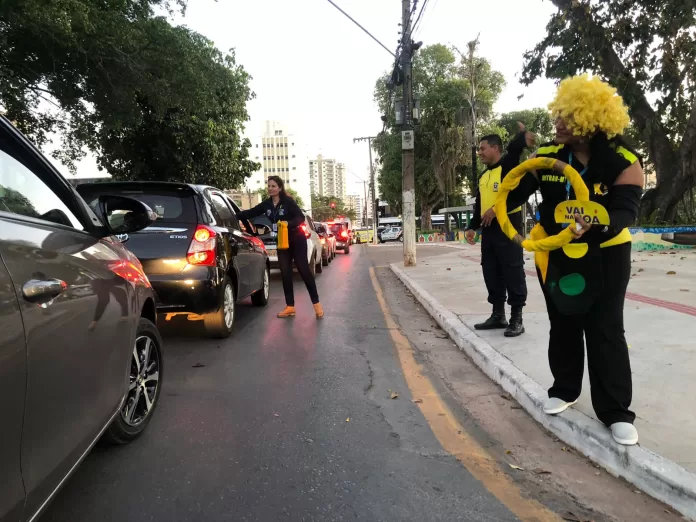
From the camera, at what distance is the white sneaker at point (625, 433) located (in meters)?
2.57

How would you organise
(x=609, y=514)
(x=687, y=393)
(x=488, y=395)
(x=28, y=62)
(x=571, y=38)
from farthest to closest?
(x=571, y=38) < (x=28, y=62) < (x=488, y=395) < (x=687, y=393) < (x=609, y=514)

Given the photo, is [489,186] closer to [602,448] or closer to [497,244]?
[497,244]

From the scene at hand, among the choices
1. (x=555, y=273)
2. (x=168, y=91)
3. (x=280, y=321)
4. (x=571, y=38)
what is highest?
(x=571, y=38)

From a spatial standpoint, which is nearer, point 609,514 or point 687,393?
point 609,514

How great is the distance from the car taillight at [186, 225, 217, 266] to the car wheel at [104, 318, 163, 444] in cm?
171

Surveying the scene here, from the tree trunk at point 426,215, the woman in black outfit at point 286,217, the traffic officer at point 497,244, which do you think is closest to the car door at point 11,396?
the traffic officer at point 497,244

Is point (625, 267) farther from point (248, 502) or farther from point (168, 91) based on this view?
point (168, 91)

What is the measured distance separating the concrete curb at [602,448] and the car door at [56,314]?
97.5 inches

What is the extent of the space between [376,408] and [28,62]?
11.8 m

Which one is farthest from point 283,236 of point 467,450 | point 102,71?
point 102,71

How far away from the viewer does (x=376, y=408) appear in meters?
3.56

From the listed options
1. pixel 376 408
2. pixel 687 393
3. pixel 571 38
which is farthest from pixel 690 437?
pixel 571 38

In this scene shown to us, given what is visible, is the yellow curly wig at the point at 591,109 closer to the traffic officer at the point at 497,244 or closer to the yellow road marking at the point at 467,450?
the yellow road marking at the point at 467,450

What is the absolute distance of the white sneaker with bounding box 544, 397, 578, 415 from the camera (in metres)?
3.06
